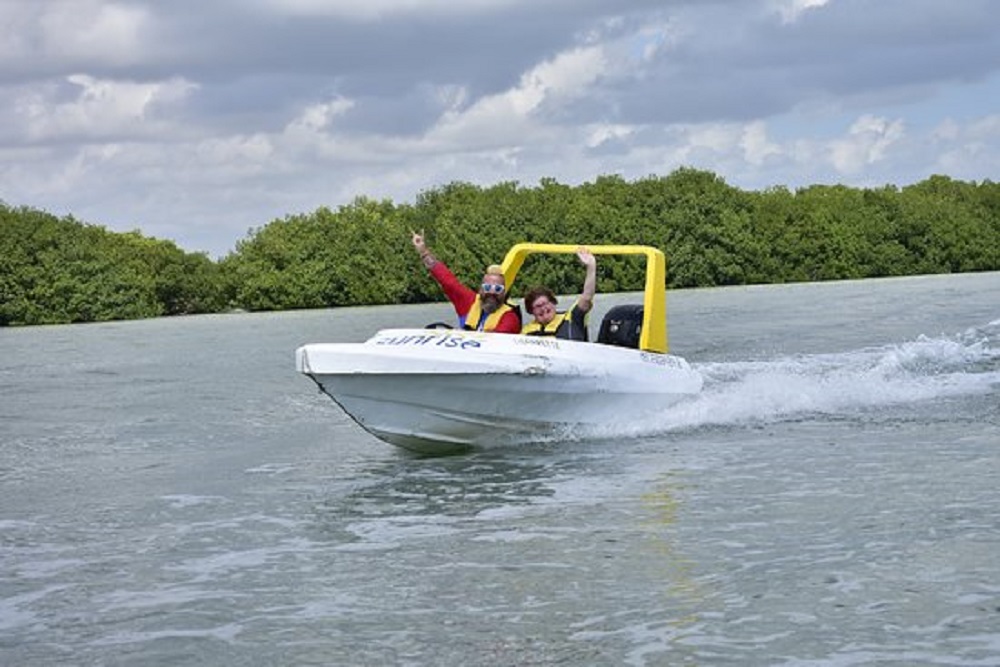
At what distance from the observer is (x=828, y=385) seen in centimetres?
1725

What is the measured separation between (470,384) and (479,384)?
3.1 inches

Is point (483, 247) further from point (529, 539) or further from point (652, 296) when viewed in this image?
point (529, 539)

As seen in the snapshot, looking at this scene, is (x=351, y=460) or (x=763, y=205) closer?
(x=351, y=460)

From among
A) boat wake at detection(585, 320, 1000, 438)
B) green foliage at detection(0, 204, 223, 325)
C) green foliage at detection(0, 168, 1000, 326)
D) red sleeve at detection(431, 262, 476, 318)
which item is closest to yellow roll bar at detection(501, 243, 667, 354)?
red sleeve at detection(431, 262, 476, 318)

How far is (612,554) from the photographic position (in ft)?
28.5

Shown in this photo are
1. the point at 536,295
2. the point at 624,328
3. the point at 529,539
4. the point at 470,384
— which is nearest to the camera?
the point at 529,539

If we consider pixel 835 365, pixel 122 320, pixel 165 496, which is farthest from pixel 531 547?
pixel 122 320

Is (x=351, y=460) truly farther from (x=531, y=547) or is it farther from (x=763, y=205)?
(x=763, y=205)

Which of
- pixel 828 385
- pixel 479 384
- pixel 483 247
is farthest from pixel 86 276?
pixel 479 384

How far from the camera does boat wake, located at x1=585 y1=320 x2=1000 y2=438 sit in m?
15.0

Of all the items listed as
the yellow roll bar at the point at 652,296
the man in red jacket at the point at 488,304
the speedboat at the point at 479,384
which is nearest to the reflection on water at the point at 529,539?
the speedboat at the point at 479,384

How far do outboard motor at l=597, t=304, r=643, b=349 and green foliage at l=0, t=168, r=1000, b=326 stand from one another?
63156 millimetres

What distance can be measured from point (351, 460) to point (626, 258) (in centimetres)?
8198

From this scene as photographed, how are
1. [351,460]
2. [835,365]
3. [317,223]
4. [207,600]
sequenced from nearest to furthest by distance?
1. [207,600]
2. [351,460]
3. [835,365]
4. [317,223]
